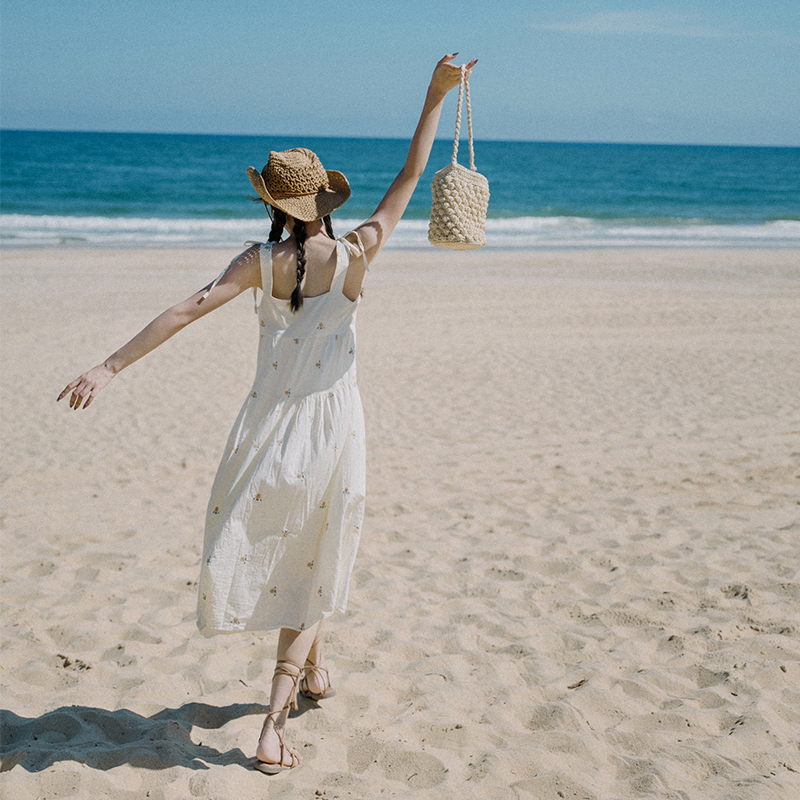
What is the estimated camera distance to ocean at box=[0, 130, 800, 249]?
23.3 metres

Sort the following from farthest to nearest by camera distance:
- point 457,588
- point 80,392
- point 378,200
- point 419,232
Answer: point 378,200 < point 419,232 < point 457,588 < point 80,392

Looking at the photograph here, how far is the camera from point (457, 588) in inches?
158

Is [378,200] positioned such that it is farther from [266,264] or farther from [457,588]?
[266,264]

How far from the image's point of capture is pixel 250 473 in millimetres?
2584

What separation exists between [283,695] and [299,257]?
1.41 m

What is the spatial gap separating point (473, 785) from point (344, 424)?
121cm

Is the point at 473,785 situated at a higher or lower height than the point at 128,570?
higher

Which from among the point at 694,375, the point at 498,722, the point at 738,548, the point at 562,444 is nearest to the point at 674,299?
the point at 694,375

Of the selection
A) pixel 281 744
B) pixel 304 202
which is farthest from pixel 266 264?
pixel 281 744

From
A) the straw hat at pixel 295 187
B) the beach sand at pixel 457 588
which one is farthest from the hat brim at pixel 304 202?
the beach sand at pixel 457 588

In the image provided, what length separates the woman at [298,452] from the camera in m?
2.53

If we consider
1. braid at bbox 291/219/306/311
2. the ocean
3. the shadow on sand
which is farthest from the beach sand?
the ocean

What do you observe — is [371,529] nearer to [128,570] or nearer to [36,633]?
[128,570]

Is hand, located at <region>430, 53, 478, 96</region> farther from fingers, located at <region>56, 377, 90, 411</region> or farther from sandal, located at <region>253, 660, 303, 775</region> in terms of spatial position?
sandal, located at <region>253, 660, 303, 775</region>
